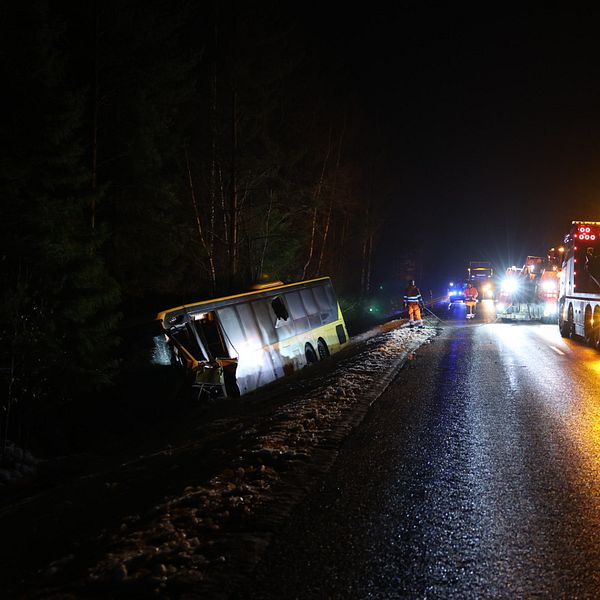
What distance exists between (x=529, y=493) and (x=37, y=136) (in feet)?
35.9

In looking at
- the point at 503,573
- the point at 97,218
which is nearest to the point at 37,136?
the point at 97,218

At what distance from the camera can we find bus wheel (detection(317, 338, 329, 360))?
17.1 metres

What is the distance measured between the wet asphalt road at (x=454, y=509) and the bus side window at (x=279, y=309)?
6.21 metres

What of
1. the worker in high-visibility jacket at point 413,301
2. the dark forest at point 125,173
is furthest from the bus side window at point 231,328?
the worker in high-visibility jacket at point 413,301

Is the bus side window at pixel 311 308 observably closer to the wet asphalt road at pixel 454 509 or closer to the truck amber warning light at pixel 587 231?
the wet asphalt road at pixel 454 509

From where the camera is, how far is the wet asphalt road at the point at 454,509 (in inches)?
136

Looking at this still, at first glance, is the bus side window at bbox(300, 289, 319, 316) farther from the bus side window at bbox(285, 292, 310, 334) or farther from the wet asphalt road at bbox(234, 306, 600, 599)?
the wet asphalt road at bbox(234, 306, 600, 599)

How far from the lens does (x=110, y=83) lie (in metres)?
14.2

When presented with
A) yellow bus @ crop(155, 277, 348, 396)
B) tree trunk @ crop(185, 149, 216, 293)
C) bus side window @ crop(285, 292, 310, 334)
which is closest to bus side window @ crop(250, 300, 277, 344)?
yellow bus @ crop(155, 277, 348, 396)

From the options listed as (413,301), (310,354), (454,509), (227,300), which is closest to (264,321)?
(227,300)

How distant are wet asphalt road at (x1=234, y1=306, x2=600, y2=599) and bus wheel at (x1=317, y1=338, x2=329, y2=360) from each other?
26.1ft

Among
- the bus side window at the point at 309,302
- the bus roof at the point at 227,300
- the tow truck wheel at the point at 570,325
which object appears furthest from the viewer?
the tow truck wheel at the point at 570,325

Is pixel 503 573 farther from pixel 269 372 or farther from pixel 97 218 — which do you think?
pixel 97 218

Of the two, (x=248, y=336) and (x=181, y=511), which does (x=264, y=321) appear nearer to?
(x=248, y=336)
